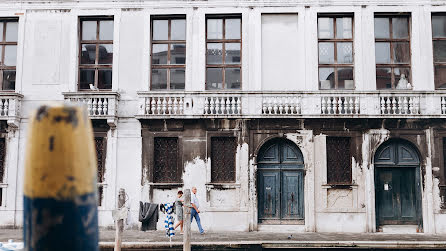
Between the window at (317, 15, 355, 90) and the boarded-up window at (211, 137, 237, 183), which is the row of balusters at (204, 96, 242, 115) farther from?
the window at (317, 15, 355, 90)

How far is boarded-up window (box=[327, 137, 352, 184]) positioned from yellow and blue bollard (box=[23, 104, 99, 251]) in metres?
15.4

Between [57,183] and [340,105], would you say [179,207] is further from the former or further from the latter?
[57,183]

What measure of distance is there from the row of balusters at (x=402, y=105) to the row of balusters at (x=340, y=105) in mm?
918

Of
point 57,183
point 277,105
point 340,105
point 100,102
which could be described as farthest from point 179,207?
point 57,183

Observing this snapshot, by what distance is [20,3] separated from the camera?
17344 mm

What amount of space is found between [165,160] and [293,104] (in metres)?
5.05

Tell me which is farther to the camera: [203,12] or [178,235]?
[203,12]

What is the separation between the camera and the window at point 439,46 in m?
16.8

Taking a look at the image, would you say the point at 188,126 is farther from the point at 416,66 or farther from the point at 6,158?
the point at 416,66

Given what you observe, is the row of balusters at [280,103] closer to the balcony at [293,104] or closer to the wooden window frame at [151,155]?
the balcony at [293,104]

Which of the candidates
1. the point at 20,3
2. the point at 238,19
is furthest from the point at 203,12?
the point at 20,3

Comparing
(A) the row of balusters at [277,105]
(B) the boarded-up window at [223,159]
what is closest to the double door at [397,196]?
(A) the row of balusters at [277,105]

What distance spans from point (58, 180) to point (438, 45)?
1781cm

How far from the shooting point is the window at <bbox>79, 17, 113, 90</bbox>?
17.4 meters
